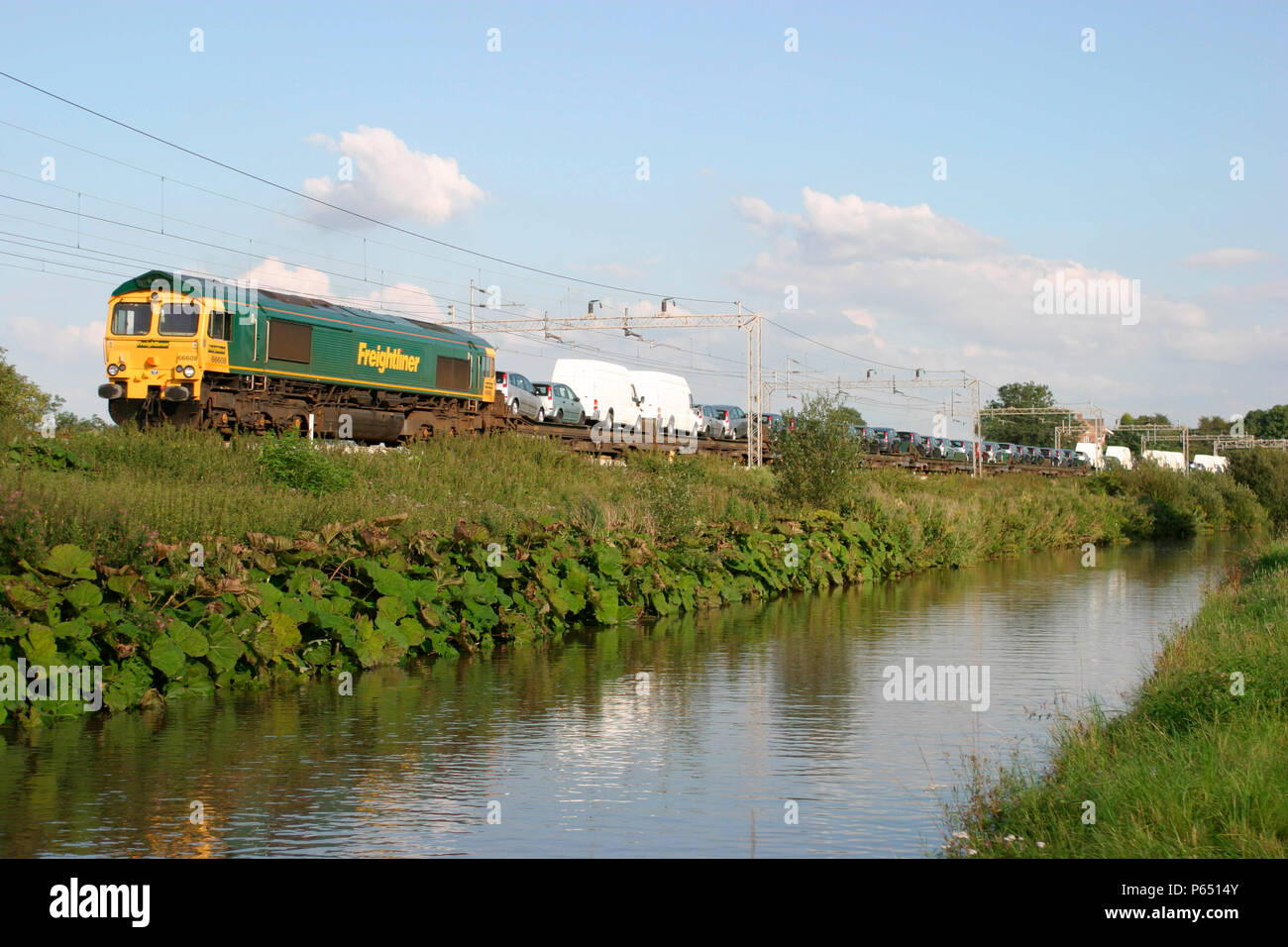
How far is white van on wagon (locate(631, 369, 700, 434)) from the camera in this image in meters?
59.3

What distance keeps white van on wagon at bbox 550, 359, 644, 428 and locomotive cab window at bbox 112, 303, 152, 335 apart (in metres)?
23.4

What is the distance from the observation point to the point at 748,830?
30.8ft

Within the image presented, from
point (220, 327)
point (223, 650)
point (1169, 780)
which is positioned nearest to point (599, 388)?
point (220, 327)

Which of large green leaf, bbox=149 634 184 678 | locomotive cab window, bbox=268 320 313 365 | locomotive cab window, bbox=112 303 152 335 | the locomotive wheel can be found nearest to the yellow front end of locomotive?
locomotive cab window, bbox=112 303 152 335

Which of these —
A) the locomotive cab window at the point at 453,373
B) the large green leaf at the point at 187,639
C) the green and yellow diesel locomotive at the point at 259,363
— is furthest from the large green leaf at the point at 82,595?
the locomotive cab window at the point at 453,373

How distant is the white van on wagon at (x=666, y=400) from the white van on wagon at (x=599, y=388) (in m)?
0.88

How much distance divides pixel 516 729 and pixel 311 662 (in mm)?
3998

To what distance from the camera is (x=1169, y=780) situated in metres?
8.13

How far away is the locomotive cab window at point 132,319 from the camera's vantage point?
3278 centimetres

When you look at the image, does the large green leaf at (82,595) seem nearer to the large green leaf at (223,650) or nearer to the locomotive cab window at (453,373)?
the large green leaf at (223,650)

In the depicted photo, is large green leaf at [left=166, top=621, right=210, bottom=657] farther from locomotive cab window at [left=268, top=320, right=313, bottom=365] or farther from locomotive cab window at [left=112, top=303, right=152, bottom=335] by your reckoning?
locomotive cab window at [left=268, top=320, right=313, bottom=365]

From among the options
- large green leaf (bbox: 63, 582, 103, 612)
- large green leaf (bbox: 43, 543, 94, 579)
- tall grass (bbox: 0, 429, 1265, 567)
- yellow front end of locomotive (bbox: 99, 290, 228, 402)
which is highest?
yellow front end of locomotive (bbox: 99, 290, 228, 402)
